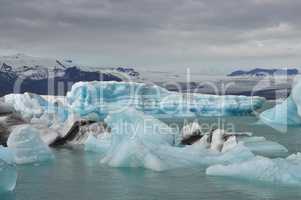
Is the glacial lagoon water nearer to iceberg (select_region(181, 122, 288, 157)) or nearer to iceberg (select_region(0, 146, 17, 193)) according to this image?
iceberg (select_region(0, 146, 17, 193))

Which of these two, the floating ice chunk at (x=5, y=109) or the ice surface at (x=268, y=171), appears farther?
the floating ice chunk at (x=5, y=109)

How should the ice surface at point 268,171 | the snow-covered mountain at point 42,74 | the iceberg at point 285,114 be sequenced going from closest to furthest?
the ice surface at point 268,171
the iceberg at point 285,114
the snow-covered mountain at point 42,74

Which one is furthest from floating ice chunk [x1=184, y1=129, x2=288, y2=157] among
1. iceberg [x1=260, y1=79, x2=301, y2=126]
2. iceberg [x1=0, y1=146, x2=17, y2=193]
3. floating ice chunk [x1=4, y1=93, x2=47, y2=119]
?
floating ice chunk [x1=4, y1=93, x2=47, y2=119]

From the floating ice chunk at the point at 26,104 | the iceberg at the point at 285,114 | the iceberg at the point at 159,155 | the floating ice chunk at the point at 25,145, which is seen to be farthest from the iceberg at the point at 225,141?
the floating ice chunk at the point at 26,104

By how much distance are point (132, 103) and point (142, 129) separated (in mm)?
24191

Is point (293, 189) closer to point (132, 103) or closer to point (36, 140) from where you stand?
point (36, 140)

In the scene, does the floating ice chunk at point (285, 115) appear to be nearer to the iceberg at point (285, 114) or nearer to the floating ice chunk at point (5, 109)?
the iceberg at point (285, 114)

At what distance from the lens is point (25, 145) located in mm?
16484

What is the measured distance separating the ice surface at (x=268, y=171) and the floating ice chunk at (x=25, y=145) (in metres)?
6.00

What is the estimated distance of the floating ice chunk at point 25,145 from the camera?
1639 cm

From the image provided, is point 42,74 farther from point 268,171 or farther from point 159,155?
point 268,171

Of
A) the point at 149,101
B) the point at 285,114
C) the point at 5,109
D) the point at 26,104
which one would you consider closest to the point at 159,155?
the point at 5,109

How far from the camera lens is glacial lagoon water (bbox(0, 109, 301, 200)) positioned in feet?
36.6

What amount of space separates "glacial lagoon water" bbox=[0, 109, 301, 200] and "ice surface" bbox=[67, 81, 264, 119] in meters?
23.3
